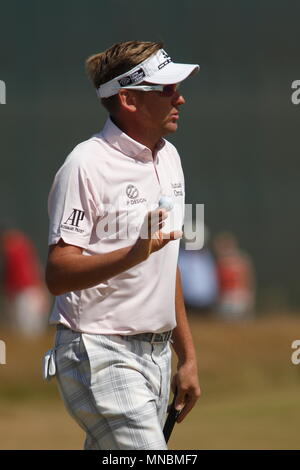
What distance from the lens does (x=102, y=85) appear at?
489cm

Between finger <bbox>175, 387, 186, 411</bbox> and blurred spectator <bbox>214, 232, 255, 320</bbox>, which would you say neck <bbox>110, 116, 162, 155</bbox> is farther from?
blurred spectator <bbox>214, 232, 255, 320</bbox>

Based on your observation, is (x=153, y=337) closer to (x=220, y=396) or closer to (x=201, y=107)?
(x=220, y=396)

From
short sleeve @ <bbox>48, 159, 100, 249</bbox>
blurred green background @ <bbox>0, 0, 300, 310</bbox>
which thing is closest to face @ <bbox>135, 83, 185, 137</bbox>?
short sleeve @ <bbox>48, 159, 100, 249</bbox>

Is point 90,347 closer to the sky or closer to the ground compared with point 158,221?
closer to the ground

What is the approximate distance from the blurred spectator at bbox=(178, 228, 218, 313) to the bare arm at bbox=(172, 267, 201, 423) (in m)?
14.2

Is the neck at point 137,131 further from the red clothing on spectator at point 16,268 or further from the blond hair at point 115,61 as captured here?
the red clothing on spectator at point 16,268

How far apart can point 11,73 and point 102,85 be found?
68.7 ft

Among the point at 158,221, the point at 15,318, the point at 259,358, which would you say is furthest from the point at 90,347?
the point at 15,318

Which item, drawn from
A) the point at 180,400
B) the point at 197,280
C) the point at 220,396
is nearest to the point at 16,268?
the point at 197,280

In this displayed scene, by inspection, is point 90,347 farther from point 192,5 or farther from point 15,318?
point 192,5

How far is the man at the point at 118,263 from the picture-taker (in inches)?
179

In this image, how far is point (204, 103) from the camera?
26062mm

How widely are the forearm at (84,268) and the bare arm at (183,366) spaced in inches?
27.5

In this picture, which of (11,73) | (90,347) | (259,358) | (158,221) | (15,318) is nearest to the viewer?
(158,221)
